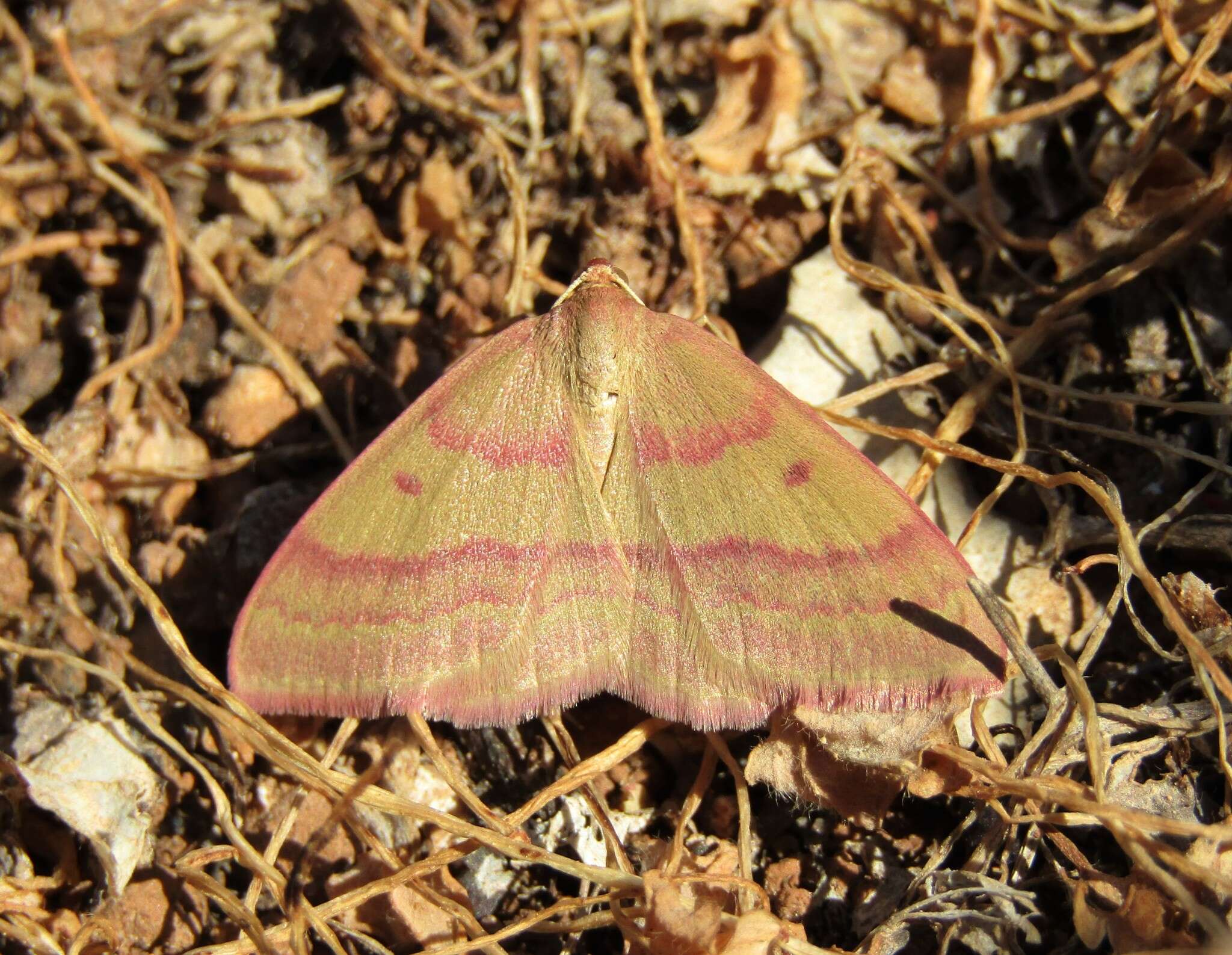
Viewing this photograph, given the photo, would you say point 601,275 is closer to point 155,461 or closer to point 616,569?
point 616,569

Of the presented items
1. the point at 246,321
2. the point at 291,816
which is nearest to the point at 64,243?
the point at 246,321

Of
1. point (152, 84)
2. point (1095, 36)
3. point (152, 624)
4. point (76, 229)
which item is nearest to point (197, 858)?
point (152, 624)

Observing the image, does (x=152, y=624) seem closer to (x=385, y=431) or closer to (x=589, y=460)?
(x=385, y=431)

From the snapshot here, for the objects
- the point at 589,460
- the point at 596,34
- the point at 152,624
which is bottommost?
the point at 152,624

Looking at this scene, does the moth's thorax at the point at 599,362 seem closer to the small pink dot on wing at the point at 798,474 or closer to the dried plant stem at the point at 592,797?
the small pink dot on wing at the point at 798,474

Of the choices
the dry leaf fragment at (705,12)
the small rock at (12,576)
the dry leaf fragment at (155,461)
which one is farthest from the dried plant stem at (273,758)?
the dry leaf fragment at (705,12)

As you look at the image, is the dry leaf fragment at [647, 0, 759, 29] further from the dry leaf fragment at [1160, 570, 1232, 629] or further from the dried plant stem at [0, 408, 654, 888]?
the dried plant stem at [0, 408, 654, 888]

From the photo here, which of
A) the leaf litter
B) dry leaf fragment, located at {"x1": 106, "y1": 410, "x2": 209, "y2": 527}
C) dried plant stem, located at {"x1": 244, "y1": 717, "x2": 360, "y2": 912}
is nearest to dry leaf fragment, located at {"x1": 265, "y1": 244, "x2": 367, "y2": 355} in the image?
the leaf litter
